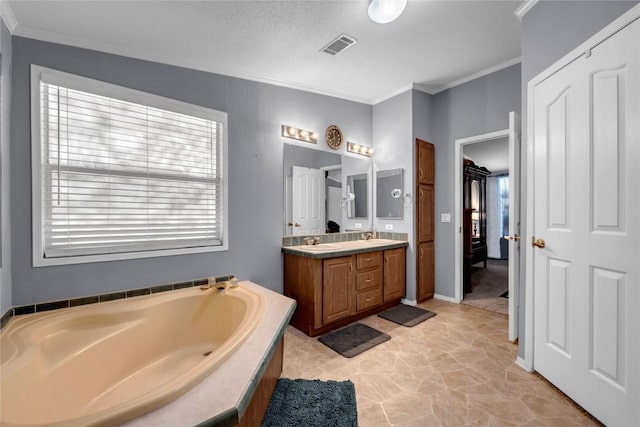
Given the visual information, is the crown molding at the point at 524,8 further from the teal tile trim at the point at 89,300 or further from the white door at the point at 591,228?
the teal tile trim at the point at 89,300

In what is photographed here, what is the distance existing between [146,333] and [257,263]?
1078mm

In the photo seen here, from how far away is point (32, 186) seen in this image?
177 cm

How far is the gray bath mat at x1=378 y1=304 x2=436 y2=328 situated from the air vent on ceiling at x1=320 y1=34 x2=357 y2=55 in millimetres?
2720

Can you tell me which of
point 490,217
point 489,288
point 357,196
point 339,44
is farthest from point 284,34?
point 490,217

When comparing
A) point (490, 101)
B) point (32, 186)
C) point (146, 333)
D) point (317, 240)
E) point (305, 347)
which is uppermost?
point (490, 101)

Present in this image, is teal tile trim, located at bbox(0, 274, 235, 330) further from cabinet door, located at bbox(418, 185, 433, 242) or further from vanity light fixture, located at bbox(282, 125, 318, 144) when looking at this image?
cabinet door, located at bbox(418, 185, 433, 242)

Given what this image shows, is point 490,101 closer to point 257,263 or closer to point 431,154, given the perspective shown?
Answer: point 431,154

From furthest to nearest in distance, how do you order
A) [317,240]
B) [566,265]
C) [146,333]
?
[317,240] → [146,333] → [566,265]

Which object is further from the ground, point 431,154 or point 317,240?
point 431,154

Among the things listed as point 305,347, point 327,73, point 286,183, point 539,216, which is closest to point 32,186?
point 286,183

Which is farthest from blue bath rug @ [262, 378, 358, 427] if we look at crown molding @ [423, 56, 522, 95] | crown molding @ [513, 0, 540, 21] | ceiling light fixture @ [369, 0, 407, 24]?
crown molding @ [423, 56, 522, 95]

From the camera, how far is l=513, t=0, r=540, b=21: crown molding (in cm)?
188

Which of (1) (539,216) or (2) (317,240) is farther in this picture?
(2) (317,240)

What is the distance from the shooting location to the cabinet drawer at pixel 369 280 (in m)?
2.85
